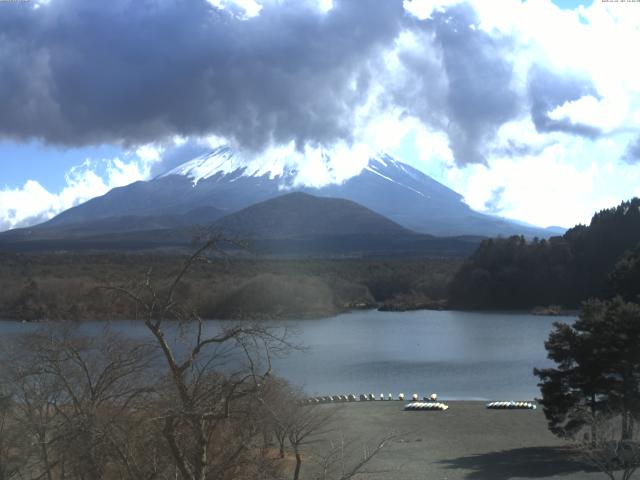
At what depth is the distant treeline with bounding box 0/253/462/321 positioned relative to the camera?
50375mm

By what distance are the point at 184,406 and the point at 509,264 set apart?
75817 millimetres

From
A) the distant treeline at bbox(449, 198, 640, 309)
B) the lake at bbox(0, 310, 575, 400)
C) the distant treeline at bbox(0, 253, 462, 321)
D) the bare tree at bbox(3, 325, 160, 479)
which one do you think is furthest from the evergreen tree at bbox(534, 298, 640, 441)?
the distant treeline at bbox(449, 198, 640, 309)

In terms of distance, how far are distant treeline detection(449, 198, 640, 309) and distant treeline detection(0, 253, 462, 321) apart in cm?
527

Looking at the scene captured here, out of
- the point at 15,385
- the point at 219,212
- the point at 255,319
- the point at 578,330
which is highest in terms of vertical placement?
the point at 219,212

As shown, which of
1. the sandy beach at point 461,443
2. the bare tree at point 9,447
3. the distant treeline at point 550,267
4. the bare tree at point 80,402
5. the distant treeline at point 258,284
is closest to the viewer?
the bare tree at point 80,402

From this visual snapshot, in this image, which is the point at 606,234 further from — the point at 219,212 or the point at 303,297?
the point at 219,212

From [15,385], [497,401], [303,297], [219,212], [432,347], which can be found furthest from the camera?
[219,212]

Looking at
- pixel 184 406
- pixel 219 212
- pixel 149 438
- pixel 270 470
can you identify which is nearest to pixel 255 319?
pixel 184 406

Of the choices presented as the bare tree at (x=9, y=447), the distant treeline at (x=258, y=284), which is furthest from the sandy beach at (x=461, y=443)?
the distant treeline at (x=258, y=284)

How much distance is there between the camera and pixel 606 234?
7581 cm

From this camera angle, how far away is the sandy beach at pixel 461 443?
662 inches

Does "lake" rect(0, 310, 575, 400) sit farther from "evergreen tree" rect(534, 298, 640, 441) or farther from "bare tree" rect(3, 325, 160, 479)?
"evergreen tree" rect(534, 298, 640, 441)

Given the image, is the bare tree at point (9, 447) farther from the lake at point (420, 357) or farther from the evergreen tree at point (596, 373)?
the evergreen tree at point (596, 373)

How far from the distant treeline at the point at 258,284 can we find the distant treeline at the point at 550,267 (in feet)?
17.3
